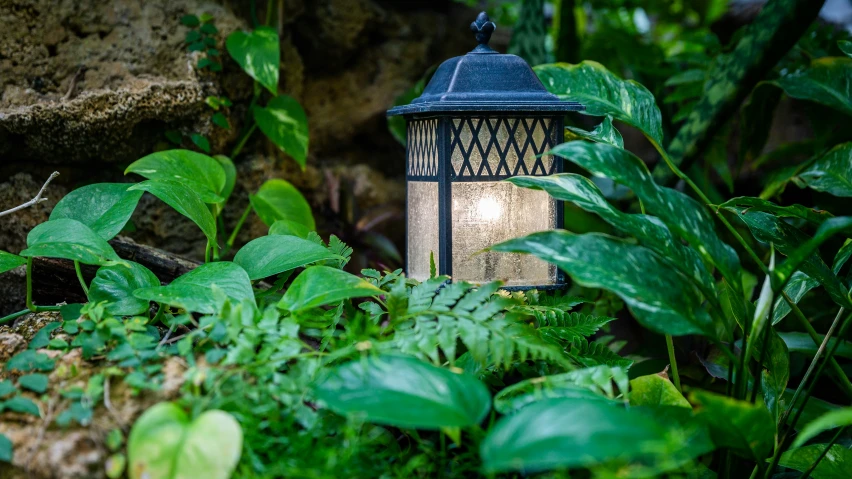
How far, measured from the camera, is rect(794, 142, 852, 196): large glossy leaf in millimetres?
1408

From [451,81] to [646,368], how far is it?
33.4 inches

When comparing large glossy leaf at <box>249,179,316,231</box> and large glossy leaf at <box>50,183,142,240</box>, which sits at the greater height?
large glossy leaf at <box>50,183,142,240</box>

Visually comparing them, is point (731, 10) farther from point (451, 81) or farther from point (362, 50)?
point (451, 81)

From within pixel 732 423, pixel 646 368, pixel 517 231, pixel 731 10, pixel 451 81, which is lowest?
pixel 646 368

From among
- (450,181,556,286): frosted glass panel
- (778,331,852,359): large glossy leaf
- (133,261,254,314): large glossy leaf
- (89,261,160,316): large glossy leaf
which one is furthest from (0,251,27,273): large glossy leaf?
(778,331,852,359): large glossy leaf

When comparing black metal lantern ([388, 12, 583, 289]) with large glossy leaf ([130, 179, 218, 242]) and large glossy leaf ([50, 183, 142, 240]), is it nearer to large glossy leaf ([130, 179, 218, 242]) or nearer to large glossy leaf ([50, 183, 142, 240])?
large glossy leaf ([130, 179, 218, 242])

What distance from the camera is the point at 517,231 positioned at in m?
1.24

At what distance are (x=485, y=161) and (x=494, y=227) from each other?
13 cm

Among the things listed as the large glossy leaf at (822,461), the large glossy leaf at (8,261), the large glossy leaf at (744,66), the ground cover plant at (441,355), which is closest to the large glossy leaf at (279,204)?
the ground cover plant at (441,355)

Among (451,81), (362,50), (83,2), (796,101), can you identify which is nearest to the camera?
(451,81)

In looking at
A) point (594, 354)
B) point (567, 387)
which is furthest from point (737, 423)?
point (594, 354)

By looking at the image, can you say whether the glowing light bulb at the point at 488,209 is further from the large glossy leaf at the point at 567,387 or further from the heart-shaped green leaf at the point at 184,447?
the heart-shaped green leaf at the point at 184,447

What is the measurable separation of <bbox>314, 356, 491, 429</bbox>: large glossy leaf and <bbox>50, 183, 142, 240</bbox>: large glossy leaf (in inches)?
24.3

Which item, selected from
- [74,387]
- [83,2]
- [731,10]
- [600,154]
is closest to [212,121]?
[83,2]
